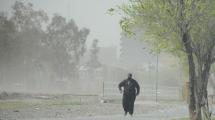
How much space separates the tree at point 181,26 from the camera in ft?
68.5

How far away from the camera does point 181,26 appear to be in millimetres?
21344

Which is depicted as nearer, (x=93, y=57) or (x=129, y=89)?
(x=129, y=89)

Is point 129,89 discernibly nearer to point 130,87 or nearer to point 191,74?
point 130,87

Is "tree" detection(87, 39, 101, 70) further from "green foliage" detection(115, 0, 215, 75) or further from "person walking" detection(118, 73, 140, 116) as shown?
"green foliage" detection(115, 0, 215, 75)

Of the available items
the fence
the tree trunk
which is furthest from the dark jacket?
the fence

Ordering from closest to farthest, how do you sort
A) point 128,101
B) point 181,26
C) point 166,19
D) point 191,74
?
1. point 166,19
2. point 181,26
3. point 191,74
4. point 128,101

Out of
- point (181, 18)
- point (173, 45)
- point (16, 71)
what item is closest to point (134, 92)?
point (173, 45)

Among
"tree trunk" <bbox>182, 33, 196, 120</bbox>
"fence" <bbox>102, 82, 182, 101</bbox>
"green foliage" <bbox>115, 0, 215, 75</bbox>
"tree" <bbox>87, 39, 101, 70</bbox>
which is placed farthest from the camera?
"tree" <bbox>87, 39, 101, 70</bbox>

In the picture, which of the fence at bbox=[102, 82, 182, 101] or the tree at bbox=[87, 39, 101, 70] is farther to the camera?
the tree at bbox=[87, 39, 101, 70]

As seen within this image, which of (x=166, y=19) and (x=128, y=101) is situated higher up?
(x=166, y=19)

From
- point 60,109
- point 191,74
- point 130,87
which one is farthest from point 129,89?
point 60,109

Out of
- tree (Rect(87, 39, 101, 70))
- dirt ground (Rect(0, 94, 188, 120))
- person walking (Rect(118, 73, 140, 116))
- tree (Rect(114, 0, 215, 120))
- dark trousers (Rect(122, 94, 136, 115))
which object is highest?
tree (Rect(87, 39, 101, 70))

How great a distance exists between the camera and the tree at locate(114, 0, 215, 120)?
2089 centimetres

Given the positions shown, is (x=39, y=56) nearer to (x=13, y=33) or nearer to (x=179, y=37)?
(x=13, y=33)
